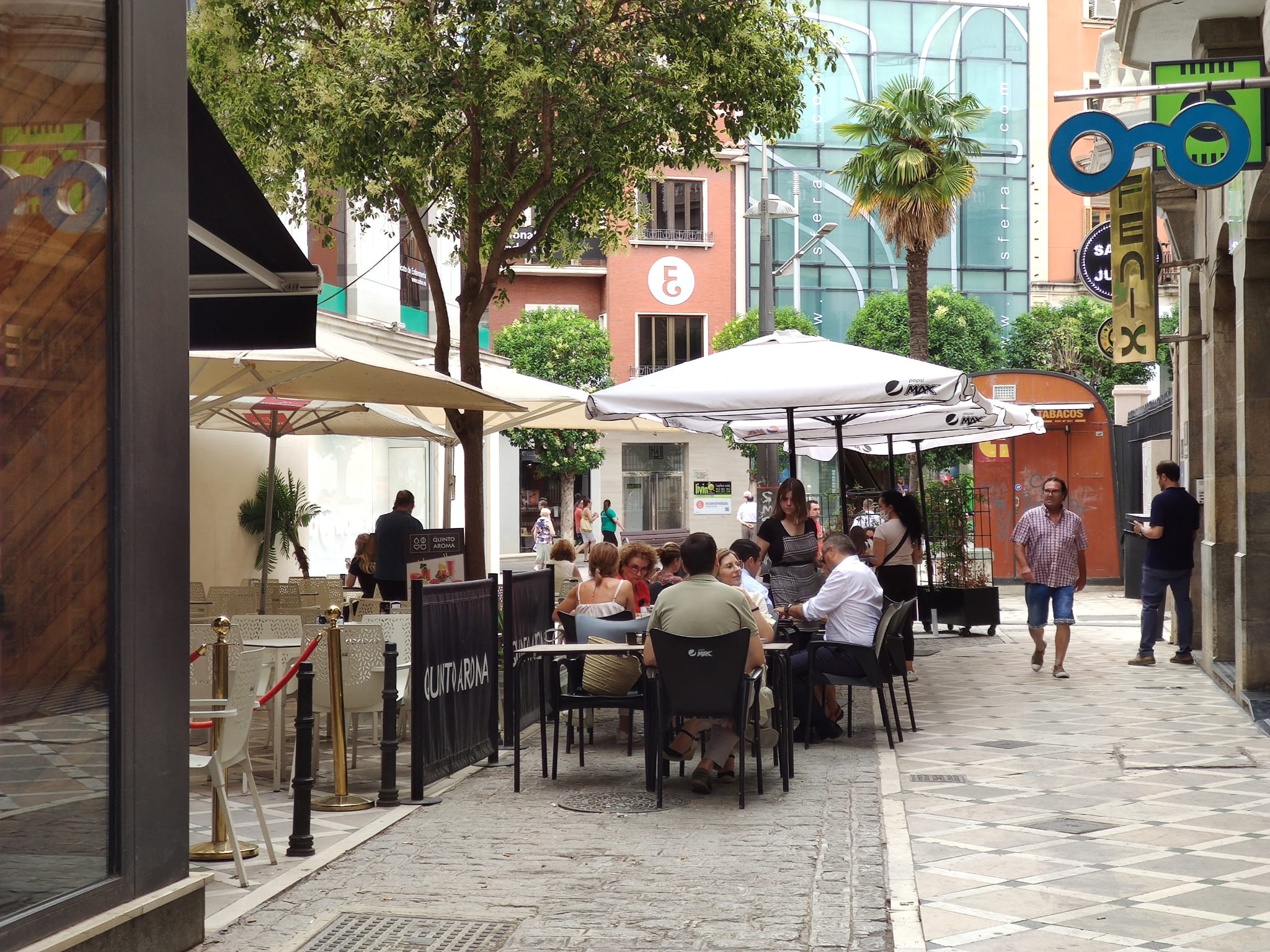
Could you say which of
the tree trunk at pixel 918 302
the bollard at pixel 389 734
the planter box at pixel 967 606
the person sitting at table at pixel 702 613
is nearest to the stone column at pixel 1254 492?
the person sitting at table at pixel 702 613

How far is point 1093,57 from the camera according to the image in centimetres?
5662

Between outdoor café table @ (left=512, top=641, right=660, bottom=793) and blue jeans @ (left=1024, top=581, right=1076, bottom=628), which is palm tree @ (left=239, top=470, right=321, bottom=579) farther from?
outdoor café table @ (left=512, top=641, right=660, bottom=793)

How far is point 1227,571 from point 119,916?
1097cm

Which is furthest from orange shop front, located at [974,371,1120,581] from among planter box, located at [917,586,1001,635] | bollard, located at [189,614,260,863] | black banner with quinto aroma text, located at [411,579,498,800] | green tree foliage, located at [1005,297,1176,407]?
green tree foliage, located at [1005,297,1176,407]

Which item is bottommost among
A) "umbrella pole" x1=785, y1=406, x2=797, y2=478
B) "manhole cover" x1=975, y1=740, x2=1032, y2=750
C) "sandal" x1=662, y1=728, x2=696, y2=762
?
"manhole cover" x1=975, y1=740, x2=1032, y2=750

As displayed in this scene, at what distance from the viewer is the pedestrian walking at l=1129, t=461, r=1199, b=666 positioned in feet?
44.3

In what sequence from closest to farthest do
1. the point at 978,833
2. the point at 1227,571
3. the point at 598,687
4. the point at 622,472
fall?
the point at 978,833 < the point at 598,687 < the point at 1227,571 < the point at 622,472

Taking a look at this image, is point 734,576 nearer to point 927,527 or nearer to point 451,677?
point 451,677

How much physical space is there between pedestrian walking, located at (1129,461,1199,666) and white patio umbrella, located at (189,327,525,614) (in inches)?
257

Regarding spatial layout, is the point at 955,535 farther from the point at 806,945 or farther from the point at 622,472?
the point at 622,472

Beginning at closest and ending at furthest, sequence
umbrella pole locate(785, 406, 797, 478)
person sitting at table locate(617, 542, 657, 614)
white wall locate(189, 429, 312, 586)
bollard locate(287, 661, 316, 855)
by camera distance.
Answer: bollard locate(287, 661, 316, 855)
person sitting at table locate(617, 542, 657, 614)
umbrella pole locate(785, 406, 797, 478)
white wall locate(189, 429, 312, 586)

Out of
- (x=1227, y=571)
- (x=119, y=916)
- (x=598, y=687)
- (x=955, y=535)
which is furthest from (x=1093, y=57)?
(x=119, y=916)

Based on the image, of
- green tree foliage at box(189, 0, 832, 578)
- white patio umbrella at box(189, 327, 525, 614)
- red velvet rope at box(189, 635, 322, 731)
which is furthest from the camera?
green tree foliage at box(189, 0, 832, 578)

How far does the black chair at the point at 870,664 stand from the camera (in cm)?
898
